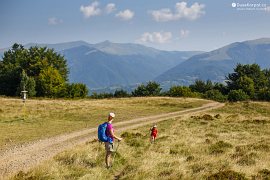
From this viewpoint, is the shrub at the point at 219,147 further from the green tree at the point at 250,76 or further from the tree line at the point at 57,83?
the green tree at the point at 250,76

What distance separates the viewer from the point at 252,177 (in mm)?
12875

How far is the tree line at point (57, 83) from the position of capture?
303ft

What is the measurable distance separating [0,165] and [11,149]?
425 cm

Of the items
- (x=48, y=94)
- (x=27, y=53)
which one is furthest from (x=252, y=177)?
(x=27, y=53)

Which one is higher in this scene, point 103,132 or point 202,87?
point 202,87

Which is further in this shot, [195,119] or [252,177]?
[195,119]

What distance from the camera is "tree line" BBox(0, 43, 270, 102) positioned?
92.4 metres

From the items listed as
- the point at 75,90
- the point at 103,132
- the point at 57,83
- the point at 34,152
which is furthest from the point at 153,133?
the point at 75,90

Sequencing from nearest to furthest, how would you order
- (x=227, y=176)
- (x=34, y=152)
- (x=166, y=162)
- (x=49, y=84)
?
(x=227, y=176)
(x=166, y=162)
(x=34, y=152)
(x=49, y=84)

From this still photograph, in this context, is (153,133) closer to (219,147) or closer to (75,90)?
(219,147)

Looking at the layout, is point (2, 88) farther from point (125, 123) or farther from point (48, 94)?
point (125, 123)

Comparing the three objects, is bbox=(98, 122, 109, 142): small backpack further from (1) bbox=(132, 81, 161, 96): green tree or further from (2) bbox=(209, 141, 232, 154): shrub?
A: (1) bbox=(132, 81, 161, 96): green tree

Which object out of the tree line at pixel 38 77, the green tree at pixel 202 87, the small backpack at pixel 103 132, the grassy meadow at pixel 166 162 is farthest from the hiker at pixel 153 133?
the green tree at pixel 202 87

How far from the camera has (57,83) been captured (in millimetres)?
95312
